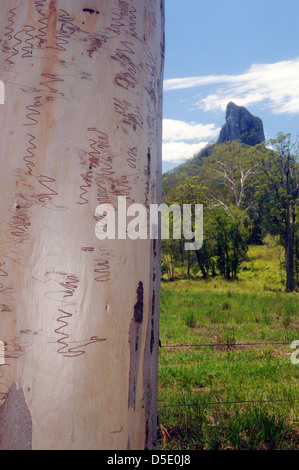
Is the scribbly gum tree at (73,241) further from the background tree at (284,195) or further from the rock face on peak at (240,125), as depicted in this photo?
the rock face on peak at (240,125)

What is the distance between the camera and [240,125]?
82125 mm

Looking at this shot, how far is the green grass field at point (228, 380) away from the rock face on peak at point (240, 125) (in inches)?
2957

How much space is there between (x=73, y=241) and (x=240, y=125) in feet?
284

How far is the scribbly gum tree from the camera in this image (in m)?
0.69

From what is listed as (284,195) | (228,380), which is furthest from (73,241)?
(284,195)

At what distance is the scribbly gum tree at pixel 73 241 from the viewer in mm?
688

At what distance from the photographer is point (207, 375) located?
176 inches

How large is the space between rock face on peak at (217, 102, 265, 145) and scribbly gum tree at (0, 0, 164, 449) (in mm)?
82233

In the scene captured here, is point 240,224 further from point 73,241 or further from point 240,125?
point 240,125

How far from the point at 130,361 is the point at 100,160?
1.28 feet

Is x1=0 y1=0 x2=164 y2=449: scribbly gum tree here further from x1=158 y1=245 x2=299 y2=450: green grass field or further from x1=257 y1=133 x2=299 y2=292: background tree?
x1=257 y1=133 x2=299 y2=292: background tree

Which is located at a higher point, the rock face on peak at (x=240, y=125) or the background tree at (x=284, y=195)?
the rock face on peak at (x=240, y=125)

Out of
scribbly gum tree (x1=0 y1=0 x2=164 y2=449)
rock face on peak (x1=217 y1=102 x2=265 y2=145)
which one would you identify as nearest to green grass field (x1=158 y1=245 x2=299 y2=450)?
scribbly gum tree (x1=0 y1=0 x2=164 y2=449)

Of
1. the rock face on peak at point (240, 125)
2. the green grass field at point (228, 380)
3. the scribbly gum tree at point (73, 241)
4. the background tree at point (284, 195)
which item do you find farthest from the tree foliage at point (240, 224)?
the rock face on peak at point (240, 125)
